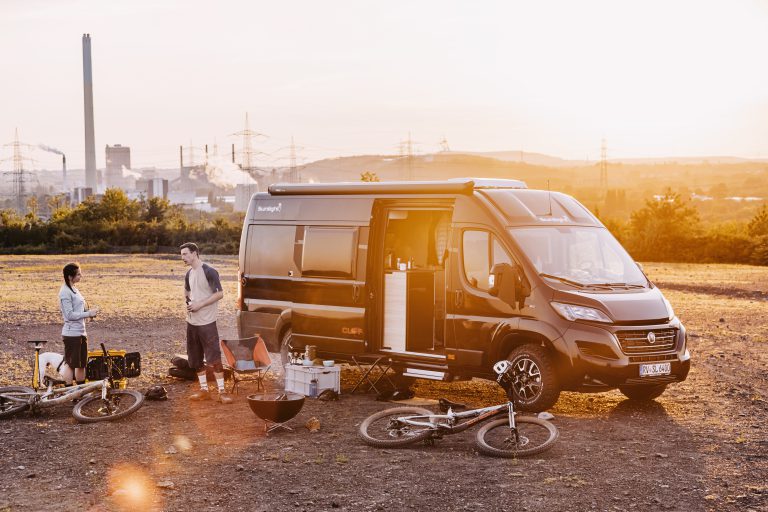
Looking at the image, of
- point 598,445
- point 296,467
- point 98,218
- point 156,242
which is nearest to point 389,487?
point 296,467

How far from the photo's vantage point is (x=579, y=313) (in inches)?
424

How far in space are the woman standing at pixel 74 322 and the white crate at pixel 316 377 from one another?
283 cm

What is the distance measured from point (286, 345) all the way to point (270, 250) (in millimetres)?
1508

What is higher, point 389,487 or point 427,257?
point 427,257

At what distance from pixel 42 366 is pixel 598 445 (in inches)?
272

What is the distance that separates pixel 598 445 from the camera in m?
9.53

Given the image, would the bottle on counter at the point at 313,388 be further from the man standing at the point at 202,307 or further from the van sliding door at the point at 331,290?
the man standing at the point at 202,307

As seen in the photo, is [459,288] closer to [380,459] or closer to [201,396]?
[380,459]

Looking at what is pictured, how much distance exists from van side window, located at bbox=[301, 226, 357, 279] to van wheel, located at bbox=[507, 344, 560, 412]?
2925mm

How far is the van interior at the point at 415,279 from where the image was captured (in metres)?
12.5

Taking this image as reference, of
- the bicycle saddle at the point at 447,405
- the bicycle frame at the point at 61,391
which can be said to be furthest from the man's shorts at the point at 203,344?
the bicycle saddle at the point at 447,405

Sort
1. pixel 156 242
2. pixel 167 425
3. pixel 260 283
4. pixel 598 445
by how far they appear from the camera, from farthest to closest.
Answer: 1. pixel 156 242
2. pixel 260 283
3. pixel 167 425
4. pixel 598 445

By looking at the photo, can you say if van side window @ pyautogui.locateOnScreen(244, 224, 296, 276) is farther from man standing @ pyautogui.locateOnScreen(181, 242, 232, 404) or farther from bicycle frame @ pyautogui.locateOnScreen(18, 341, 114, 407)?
bicycle frame @ pyautogui.locateOnScreen(18, 341, 114, 407)

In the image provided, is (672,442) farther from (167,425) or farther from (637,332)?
(167,425)
